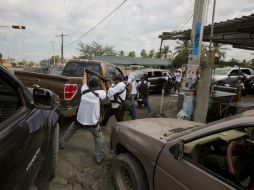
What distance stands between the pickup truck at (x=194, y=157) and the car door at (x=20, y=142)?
1.16 m

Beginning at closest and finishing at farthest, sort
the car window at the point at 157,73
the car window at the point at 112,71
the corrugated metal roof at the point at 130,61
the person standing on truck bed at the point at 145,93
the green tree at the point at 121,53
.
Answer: the car window at the point at 112,71, the person standing on truck bed at the point at 145,93, the car window at the point at 157,73, the corrugated metal roof at the point at 130,61, the green tree at the point at 121,53

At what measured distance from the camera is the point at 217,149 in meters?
2.59

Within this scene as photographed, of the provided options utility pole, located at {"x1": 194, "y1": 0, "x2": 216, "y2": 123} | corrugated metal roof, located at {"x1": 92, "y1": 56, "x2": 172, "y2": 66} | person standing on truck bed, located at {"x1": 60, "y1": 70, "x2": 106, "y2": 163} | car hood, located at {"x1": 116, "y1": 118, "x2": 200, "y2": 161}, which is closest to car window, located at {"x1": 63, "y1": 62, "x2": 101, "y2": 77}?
person standing on truck bed, located at {"x1": 60, "y1": 70, "x2": 106, "y2": 163}

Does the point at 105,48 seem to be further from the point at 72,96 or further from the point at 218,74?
the point at 72,96

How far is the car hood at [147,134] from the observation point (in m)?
2.69

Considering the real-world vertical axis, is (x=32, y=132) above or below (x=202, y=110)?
above

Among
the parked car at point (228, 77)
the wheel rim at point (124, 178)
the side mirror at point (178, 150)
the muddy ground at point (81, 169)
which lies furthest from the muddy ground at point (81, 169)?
the parked car at point (228, 77)

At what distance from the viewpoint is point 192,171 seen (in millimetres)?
2141

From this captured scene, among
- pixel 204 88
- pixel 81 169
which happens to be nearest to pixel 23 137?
pixel 81 169

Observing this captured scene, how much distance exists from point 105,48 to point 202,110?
49.3 meters

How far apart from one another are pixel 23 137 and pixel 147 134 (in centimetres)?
151

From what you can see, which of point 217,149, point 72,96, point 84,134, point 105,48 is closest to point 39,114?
point 217,149

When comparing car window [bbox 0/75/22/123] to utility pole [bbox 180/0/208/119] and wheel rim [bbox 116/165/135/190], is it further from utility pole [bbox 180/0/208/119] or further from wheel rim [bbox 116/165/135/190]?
utility pole [bbox 180/0/208/119]

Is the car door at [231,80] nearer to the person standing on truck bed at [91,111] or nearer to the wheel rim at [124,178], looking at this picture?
the person standing on truck bed at [91,111]
